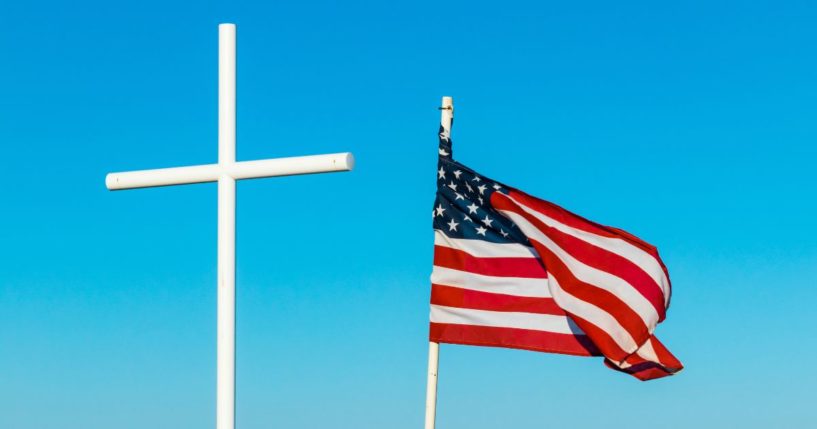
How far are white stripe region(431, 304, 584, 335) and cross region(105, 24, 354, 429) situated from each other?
5.69m

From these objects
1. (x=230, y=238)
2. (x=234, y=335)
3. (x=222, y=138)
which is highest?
(x=222, y=138)

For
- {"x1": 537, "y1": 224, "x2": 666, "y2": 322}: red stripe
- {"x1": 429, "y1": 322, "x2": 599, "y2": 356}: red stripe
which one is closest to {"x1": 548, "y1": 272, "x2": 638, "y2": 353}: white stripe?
{"x1": 429, "y1": 322, "x2": 599, "y2": 356}: red stripe

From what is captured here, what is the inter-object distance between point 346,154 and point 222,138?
172 cm

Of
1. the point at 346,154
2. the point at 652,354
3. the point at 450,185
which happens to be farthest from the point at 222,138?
the point at 652,354

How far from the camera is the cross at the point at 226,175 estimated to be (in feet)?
41.5

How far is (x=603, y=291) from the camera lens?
17797 mm

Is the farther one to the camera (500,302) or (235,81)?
(500,302)

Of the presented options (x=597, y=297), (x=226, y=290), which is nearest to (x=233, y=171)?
(x=226, y=290)

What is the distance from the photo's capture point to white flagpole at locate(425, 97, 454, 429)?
17.0 metres

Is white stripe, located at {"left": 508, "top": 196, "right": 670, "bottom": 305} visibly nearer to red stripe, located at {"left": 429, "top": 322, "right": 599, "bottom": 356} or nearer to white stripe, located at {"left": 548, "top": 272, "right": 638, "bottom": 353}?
white stripe, located at {"left": 548, "top": 272, "right": 638, "bottom": 353}

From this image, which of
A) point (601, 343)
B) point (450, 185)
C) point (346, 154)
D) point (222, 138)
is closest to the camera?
point (346, 154)

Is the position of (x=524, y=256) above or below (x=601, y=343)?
above

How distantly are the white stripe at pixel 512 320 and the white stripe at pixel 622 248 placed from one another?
1141 millimetres

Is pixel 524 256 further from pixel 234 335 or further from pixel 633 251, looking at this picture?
pixel 234 335
